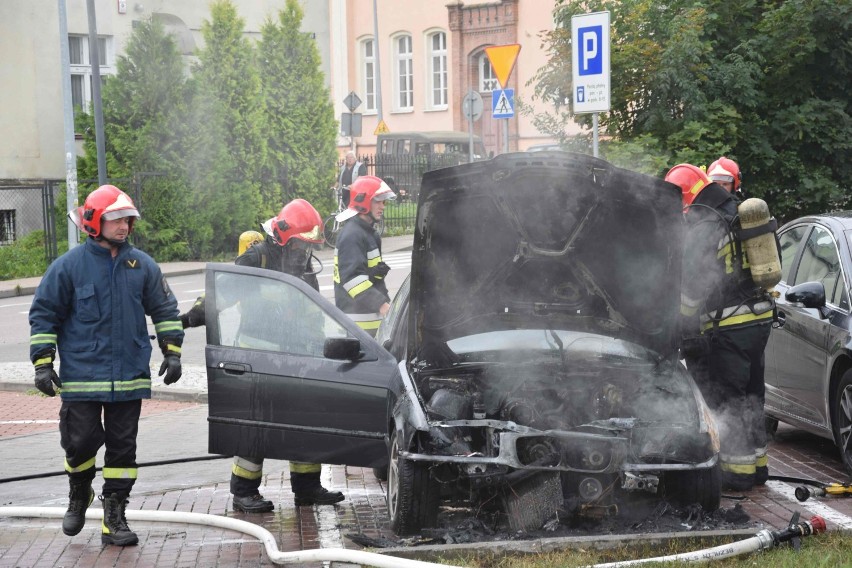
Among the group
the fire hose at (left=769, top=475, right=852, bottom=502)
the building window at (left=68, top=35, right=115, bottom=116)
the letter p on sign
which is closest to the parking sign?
the letter p on sign

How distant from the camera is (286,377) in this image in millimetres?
6812

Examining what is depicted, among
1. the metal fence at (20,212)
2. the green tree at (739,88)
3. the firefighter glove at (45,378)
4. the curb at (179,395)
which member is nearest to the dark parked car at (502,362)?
the firefighter glove at (45,378)

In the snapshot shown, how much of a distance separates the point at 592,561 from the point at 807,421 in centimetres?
293

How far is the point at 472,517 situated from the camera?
6.29 m

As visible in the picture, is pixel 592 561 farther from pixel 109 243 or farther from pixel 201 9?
pixel 201 9

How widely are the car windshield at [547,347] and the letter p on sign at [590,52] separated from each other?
14.9 ft

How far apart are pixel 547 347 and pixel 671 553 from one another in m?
1.42

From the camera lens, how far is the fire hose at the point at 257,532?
539 cm

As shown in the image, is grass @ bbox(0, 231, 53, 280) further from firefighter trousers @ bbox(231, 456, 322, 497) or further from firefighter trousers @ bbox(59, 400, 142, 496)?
firefighter trousers @ bbox(59, 400, 142, 496)

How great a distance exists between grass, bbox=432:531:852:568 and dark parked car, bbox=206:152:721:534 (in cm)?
35

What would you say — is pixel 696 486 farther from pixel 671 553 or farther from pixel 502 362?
pixel 502 362

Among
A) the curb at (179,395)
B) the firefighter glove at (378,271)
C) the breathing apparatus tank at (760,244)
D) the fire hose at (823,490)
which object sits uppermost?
the breathing apparatus tank at (760,244)

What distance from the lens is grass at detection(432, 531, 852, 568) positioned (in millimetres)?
5434

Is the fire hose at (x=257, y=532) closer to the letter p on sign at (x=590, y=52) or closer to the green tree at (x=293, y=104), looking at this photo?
the letter p on sign at (x=590, y=52)
